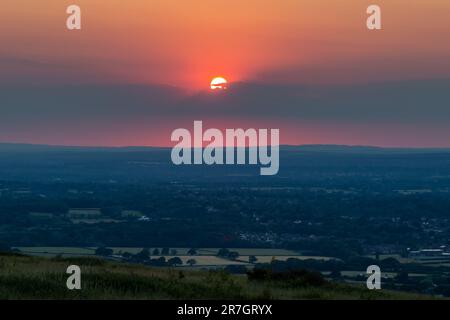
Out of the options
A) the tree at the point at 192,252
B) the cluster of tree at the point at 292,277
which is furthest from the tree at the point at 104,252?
the cluster of tree at the point at 292,277

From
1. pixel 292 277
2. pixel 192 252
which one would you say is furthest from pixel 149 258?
pixel 292 277

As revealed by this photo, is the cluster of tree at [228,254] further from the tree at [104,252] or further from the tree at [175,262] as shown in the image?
the tree at [104,252]

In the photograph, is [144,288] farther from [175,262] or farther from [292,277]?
[175,262]

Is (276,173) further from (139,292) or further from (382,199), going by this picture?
(139,292)

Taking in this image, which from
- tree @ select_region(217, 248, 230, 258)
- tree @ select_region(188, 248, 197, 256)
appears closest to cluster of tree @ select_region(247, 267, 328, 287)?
tree @ select_region(217, 248, 230, 258)

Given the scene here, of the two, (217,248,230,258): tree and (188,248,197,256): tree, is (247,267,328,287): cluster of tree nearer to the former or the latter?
(217,248,230,258): tree

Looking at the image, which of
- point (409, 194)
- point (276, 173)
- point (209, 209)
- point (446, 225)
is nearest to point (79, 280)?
point (446, 225)

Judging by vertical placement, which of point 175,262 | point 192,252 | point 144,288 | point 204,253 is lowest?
point 175,262

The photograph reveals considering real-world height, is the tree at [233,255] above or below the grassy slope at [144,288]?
below
